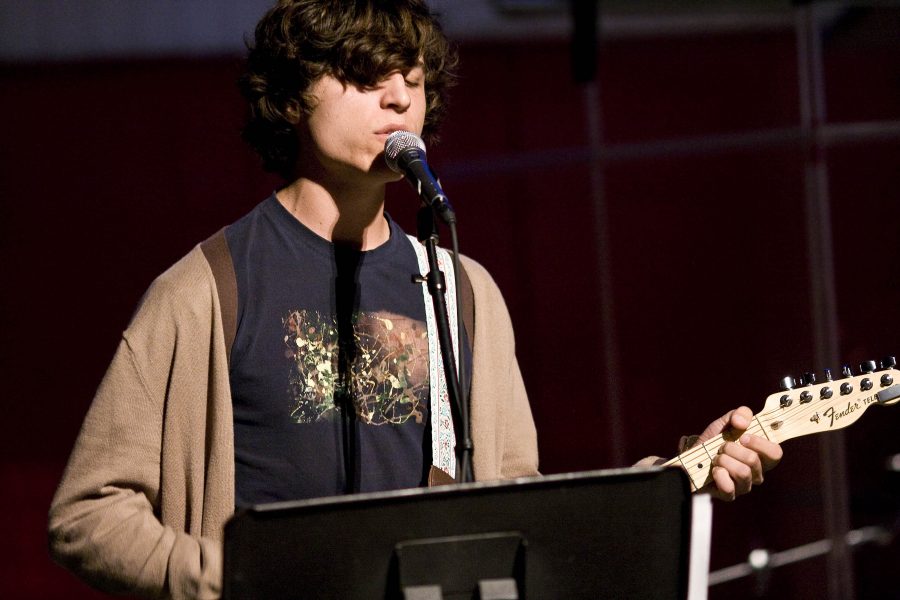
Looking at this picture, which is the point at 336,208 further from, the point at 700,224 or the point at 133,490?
the point at 700,224

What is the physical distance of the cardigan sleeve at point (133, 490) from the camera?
1.74 meters

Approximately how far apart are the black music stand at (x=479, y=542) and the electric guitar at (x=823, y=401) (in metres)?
0.68

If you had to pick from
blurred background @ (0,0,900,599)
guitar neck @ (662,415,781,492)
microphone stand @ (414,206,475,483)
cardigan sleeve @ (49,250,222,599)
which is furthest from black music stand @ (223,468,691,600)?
blurred background @ (0,0,900,599)

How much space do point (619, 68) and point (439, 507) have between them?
408cm

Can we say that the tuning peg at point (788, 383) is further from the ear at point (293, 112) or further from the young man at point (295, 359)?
the ear at point (293, 112)

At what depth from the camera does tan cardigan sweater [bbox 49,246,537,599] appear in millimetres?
1748

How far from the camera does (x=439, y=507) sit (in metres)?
1.35

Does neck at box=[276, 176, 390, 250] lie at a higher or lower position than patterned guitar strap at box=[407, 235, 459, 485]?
higher

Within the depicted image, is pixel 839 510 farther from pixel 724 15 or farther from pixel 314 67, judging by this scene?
pixel 314 67

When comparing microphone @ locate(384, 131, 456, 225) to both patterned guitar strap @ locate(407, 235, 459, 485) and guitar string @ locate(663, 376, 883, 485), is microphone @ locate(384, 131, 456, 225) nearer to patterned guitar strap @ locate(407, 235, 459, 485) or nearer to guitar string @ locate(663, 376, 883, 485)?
patterned guitar strap @ locate(407, 235, 459, 485)

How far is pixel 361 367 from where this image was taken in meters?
2.06

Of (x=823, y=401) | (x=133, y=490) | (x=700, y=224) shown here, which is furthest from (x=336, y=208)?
(x=700, y=224)

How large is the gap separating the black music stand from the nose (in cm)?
93

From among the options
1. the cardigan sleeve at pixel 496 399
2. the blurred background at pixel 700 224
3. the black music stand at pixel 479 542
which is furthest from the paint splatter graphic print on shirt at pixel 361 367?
the blurred background at pixel 700 224
